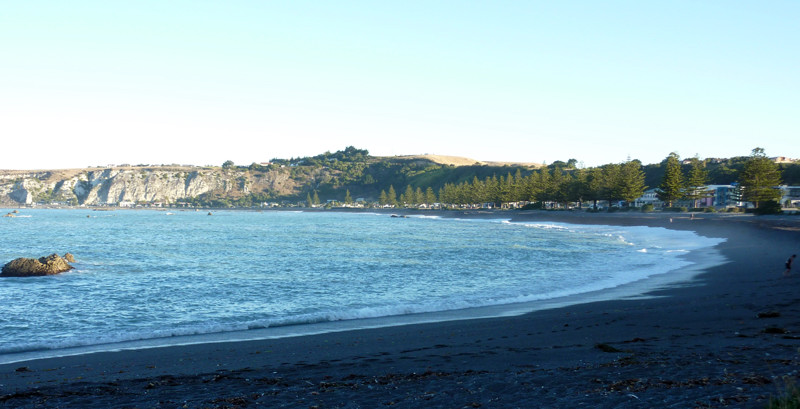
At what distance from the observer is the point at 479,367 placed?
933 centimetres

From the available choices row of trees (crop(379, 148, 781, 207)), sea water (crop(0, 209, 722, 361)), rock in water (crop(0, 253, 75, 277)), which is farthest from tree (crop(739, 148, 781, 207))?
rock in water (crop(0, 253, 75, 277))

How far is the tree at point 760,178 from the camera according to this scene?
9050cm

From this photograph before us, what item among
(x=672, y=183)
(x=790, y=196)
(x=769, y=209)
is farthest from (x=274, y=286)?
(x=790, y=196)

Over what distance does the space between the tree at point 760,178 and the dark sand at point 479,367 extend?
296ft

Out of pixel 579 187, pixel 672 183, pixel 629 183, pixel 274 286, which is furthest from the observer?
pixel 579 187

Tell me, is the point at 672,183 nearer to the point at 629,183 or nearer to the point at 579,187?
the point at 629,183

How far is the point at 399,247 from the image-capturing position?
151 feet

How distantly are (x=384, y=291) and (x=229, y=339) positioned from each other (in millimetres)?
9274

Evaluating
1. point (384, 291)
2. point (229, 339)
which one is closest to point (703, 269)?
point (384, 291)

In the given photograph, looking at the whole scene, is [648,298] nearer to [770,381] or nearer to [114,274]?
[770,381]

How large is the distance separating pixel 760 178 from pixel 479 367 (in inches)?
3983

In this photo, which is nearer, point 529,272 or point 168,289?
point 168,289

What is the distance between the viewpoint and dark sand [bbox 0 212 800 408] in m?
7.30

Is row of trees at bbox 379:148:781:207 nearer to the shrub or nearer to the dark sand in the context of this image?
the shrub
